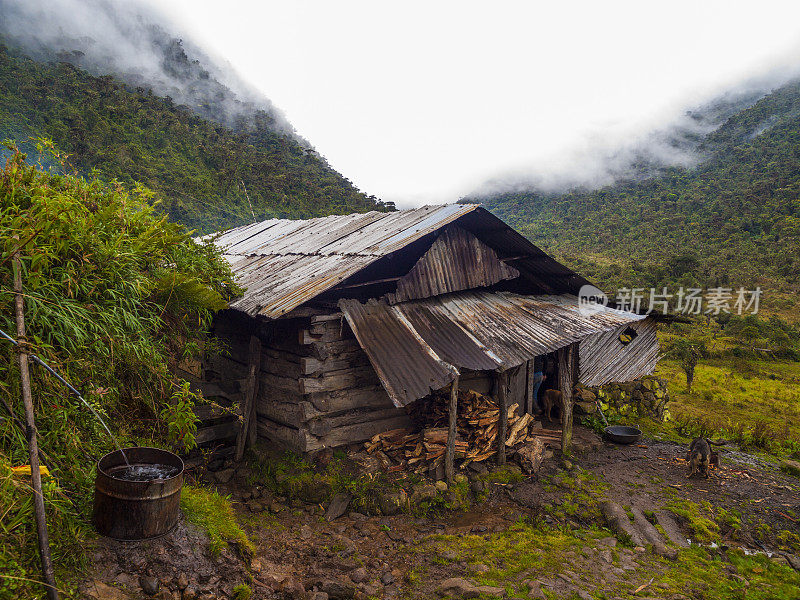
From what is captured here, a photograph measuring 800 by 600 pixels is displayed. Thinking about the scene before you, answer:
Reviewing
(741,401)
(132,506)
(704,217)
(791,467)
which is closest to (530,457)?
(791,467)

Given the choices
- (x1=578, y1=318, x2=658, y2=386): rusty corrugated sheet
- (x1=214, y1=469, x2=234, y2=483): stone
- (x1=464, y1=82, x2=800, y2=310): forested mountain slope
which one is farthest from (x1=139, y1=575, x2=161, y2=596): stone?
(x1=464, y1=82, x2=800, y2=310): forested mountain slope

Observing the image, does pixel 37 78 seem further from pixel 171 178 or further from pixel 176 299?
pixel 176 299

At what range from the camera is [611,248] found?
43.2 m

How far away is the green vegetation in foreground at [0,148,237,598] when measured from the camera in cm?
295

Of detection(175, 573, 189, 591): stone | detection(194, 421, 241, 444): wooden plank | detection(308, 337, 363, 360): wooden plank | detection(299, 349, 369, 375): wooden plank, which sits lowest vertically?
detection(194, 421, 241, 444): wooden plank

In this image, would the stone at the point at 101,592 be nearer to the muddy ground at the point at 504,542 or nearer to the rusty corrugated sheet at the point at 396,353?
the muddy ground at the point at 504,542

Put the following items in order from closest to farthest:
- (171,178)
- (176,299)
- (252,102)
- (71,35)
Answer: (176,299) → (171,178) → (71,35) → (252,102)

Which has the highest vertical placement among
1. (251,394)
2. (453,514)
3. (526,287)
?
(526,287)

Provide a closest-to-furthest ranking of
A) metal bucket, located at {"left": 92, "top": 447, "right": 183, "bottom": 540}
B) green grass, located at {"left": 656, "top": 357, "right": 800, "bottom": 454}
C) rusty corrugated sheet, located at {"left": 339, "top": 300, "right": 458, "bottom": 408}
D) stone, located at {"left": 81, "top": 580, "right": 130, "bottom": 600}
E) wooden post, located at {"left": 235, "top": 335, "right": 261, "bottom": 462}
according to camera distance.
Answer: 1. stone, located at {"left": 81, "top": 580, "right": 130, "bottom": 600}
2. metal bucket, located at {"left": 92, "top": 447, "right": 183, "bottom": 540}
3. rusty corrugated sheet, located at {"left": 339, "top": 300, "right": 458, "bottom": 408}
4. wooden post, located at {"left": 235, "top": 335, "right": 261, "bottom": 462}
5. green grass, located at {"left": 656, "top": 357, "right": 800, "bottom": 454}

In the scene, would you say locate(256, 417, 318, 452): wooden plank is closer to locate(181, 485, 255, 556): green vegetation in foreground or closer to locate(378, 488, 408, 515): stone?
locate(378, 488, 408, 515): stone

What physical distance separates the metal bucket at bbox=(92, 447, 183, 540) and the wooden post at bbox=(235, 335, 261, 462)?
167 inches

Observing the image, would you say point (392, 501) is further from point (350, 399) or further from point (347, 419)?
point (350, 399)

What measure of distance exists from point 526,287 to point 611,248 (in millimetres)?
36619

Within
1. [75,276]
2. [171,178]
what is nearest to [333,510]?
[75,276]
